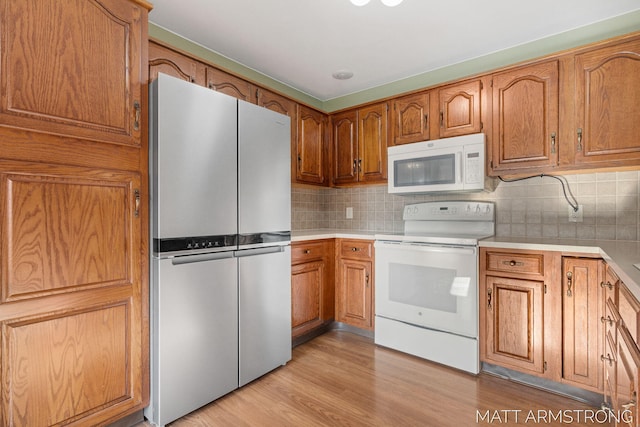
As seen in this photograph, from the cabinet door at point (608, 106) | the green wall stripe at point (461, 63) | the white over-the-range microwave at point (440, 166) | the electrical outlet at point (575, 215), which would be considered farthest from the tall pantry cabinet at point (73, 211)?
the electrical outlet at point (575, 215)

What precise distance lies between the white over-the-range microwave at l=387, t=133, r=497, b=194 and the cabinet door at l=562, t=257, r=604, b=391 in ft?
2.63

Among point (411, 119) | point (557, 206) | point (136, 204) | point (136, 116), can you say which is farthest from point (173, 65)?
point (557, 206)

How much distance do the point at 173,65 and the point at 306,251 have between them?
166cm

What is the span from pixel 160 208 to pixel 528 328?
230cm

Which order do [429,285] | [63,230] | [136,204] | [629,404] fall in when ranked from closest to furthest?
1. [629,404]
2. [63,230]
3. [136,204]
4. [429,285]

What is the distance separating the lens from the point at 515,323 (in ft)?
6.80

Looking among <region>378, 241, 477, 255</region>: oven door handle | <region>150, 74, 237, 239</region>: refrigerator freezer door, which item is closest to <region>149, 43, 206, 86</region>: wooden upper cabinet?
<region>150, 74, 237, 239</region>: refrigerator freezer door

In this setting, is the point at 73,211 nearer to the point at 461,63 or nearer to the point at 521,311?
the point at 521,311

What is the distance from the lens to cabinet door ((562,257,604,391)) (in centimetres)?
180

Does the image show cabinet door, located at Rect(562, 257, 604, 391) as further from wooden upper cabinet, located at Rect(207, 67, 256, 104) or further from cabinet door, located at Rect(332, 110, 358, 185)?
wooden upper cabinet, located at Rect(207, 67, 256, 104)

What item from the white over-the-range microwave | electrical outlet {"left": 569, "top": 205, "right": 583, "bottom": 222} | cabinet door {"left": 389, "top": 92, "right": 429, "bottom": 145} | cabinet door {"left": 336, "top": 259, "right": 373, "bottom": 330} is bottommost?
cabinet door {"left": 336, "top": 259, "right": 373, "bottom": 330}

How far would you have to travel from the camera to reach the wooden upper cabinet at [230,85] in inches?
90.0

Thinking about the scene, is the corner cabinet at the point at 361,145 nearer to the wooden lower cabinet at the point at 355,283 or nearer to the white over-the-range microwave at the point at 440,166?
the white over-the-range microwave at the point at 440,166

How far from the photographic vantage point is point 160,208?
1.59 meters
